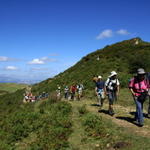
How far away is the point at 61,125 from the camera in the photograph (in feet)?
35.1

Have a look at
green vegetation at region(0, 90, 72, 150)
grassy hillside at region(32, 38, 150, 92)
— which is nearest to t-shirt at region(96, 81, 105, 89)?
green vegetation at region(0, 90, 72, 150)

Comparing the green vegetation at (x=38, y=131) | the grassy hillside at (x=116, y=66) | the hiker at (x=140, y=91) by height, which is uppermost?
the grassy hillside at (x=116, y=66)

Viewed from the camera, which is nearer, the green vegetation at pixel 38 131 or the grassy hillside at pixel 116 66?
the green vegetation at pixel 38 131

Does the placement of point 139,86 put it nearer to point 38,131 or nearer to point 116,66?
point 38,131

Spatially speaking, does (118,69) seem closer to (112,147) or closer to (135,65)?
(135,65)

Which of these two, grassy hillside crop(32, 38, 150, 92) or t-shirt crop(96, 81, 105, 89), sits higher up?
grassy hillside crop(32, 38, 150, 92)

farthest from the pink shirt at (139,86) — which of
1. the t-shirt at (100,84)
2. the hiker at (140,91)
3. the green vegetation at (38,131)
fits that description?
the t-shirt at (100,84)

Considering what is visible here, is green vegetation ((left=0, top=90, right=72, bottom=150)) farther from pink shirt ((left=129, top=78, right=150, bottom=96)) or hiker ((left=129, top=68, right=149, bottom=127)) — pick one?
pink shirt ((left=129, top=78, right=150, bottom=96))

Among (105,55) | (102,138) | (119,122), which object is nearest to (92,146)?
(102,138)

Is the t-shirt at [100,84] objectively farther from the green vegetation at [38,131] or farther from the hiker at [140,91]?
the hiker at [140,91]

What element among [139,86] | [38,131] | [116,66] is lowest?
[38,131]

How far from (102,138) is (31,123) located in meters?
4.37

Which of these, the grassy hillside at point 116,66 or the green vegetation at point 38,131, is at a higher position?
the grassy hillside at point 116,66

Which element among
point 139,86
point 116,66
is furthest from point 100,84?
point 116,66
